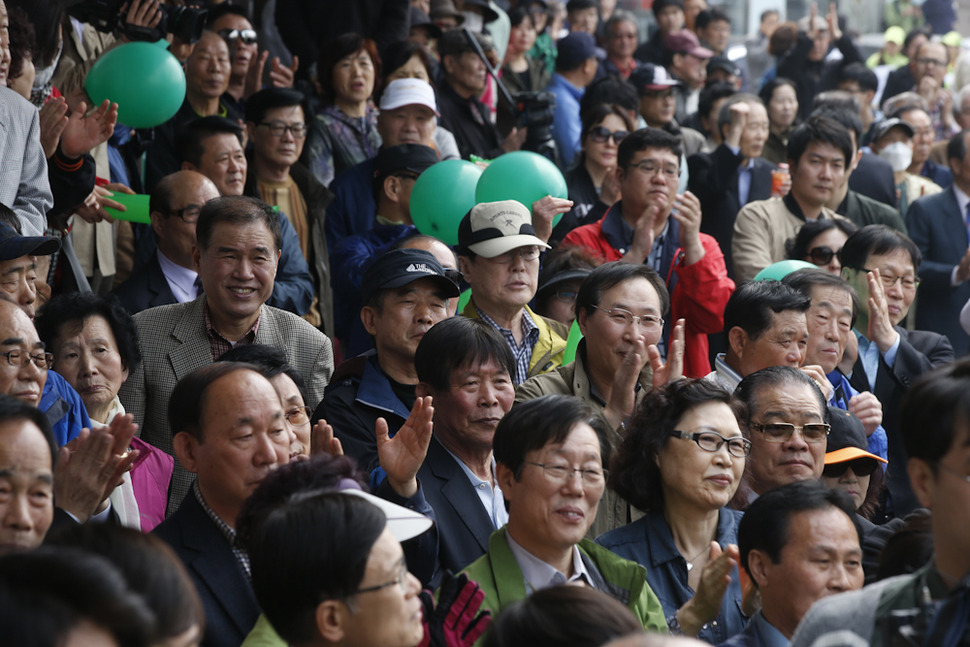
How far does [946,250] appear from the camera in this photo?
718cm

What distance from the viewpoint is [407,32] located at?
7828mm

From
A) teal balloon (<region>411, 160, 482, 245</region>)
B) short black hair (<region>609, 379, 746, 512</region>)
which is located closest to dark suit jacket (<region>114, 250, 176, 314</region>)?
teal balloon (<region>411, 160, 482, 245</region>)

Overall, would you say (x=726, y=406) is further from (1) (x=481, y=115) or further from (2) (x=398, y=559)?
(1) (x=481, y=115)

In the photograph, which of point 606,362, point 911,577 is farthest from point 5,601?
point 606,362

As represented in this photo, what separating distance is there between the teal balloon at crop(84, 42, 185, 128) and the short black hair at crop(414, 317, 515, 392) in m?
2.24

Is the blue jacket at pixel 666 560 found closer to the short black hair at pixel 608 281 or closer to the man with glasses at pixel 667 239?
the short black hair at pixel 608 281

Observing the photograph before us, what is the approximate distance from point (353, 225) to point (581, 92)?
9.94 feet

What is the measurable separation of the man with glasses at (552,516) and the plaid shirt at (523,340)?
4.51 feet

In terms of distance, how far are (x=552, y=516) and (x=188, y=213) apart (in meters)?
2.57

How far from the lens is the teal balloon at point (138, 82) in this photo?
213 inches

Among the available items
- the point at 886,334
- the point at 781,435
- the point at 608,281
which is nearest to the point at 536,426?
the point at 781,435

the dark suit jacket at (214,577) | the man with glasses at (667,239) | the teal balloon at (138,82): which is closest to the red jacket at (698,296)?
the man with glasses at (667,239)

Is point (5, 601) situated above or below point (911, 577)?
below

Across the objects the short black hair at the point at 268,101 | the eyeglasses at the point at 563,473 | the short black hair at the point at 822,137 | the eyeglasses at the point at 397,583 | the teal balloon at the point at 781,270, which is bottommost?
the eyeglasses at the point at 397,583
